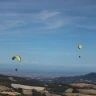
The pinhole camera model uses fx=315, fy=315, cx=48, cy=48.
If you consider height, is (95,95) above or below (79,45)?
below

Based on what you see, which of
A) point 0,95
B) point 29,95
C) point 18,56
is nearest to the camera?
point 18,56

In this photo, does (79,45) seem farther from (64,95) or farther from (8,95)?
(64,95)

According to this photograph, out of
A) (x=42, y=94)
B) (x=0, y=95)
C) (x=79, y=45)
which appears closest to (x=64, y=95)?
(x=42, y=94)

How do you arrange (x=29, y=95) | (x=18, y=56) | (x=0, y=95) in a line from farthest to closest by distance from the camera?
(x=29, y=95) → (x=0, y=95) → (x=18, y=56)

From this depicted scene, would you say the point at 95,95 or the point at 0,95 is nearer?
the point at 0,95

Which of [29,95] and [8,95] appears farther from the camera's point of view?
[29,95]

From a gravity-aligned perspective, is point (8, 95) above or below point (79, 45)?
below

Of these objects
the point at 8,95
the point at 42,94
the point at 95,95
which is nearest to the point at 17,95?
the point at 8,95

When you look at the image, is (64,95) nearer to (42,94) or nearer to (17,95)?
(42,94)
